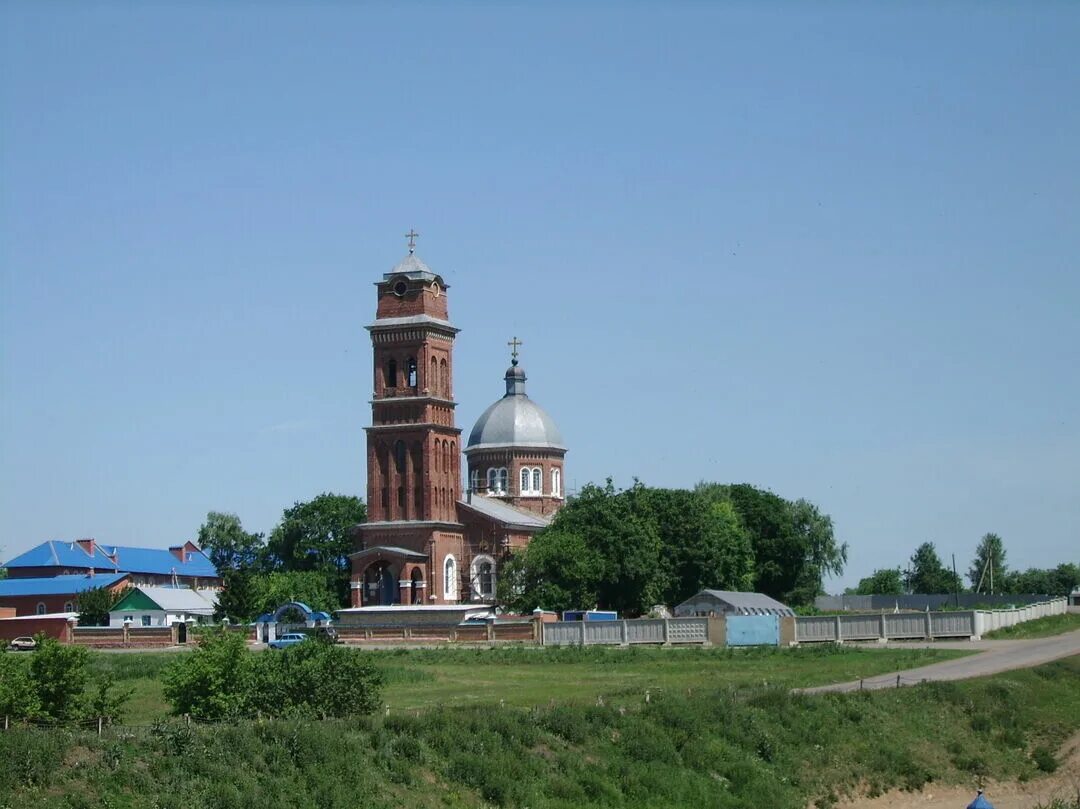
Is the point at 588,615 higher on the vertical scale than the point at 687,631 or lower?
higher

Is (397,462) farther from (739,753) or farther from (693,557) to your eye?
(739,753)

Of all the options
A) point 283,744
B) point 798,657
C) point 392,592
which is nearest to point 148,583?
point 392,592

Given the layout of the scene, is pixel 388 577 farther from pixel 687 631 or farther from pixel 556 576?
pixel 687 631

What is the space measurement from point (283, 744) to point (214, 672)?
208 inches

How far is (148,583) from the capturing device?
11269 centimetres

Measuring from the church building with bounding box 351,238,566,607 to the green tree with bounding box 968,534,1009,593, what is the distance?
67998 millimetres

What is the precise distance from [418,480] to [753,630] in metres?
32.8

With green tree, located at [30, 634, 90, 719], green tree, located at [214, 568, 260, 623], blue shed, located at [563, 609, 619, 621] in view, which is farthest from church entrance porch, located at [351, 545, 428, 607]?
green tree, located at [30, 634, 90, 719]

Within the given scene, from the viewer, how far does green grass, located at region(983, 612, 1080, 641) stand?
64.7 meters

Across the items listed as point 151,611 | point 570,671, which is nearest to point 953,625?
point 570,671

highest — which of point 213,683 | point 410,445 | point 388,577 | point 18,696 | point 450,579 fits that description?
point 410,445

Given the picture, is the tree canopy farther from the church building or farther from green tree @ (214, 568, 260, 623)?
green tree @ (214, 568, 260, 623)

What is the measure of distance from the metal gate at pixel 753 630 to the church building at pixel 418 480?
2938cm

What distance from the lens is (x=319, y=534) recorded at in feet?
321
